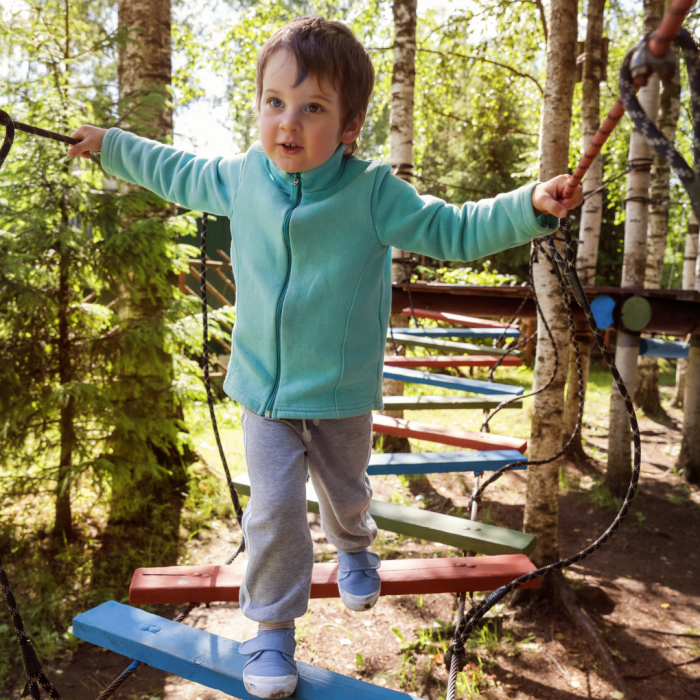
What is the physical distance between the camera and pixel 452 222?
143 centimetres

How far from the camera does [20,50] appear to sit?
3.45m

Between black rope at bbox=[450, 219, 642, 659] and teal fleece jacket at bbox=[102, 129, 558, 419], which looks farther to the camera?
teal fleece jacket at bbox=[102, 129, 558, 419]

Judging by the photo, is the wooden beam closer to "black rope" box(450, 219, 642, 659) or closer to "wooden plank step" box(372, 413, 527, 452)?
"wooden plank step" box(372, 413, 527, 452)

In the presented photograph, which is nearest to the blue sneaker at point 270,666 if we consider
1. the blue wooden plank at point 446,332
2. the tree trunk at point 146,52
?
the blue wooden plank at point 446,332

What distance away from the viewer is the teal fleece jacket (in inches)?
58.0

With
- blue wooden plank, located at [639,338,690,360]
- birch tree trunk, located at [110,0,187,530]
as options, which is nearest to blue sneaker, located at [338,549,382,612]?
birch tree trunk, located at [110,0,187,530]

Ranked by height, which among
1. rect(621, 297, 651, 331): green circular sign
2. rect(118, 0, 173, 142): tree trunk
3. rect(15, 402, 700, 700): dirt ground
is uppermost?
rect(118, 0, 173, 142): tree trunk

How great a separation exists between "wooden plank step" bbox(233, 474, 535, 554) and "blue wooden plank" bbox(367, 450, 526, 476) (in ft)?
1.00

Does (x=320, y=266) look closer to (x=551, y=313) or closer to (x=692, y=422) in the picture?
(x=551, y=313)

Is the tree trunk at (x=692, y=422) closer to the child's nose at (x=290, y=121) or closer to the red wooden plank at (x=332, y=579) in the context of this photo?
the red wooden plank at (x=332, y=579)

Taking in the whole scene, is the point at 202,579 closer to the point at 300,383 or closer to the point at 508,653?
the point at 300,383

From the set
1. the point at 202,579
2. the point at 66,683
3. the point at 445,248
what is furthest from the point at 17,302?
the point at 445,248

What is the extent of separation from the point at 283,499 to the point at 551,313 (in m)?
2.28

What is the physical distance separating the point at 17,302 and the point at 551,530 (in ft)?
10.5
